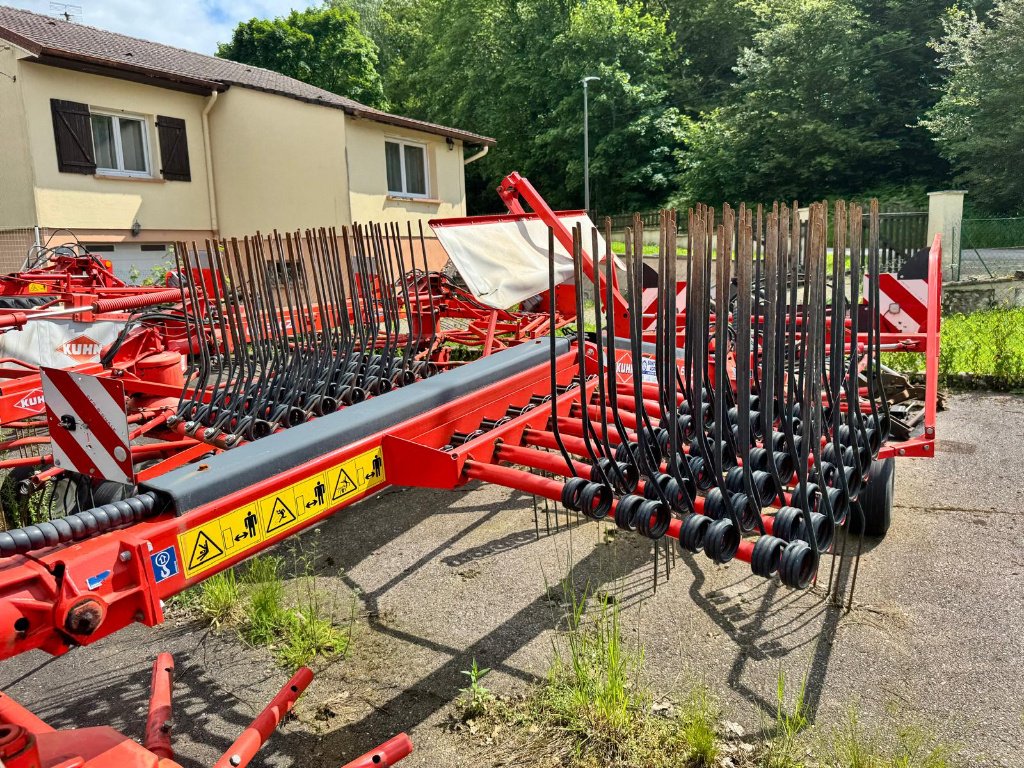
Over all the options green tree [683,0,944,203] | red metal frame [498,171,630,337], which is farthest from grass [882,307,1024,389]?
green tree [683,0,944,203]

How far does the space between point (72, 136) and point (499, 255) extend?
11.9 meters

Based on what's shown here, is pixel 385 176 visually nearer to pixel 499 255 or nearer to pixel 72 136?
pixel 72 136

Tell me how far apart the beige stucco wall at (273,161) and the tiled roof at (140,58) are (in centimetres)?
40

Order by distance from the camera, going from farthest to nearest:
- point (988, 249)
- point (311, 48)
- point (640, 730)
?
1. point (311, 48)
2. point (988, 249)
3. point (640, 730)

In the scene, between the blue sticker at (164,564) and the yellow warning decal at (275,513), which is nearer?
the blue sticker at (164,564)

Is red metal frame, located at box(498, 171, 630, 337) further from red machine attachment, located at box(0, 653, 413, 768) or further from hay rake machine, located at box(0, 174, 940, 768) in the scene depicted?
red machine attachment, located at box(0, 653, 413, 768)

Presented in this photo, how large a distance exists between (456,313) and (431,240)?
9.97 meters

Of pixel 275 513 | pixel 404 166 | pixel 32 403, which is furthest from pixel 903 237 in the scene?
pixel 275 513

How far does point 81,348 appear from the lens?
215 inches

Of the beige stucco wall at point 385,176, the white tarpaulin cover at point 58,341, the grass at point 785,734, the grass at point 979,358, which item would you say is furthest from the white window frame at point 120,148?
the grass at point 785,734

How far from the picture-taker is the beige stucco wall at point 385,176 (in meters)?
17.7

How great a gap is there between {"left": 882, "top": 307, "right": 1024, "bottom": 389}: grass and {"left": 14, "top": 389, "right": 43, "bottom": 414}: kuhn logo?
6.83 m

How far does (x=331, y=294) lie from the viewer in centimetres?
535

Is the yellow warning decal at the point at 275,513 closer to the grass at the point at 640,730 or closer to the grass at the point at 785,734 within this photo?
the grass at the point at 640,730
